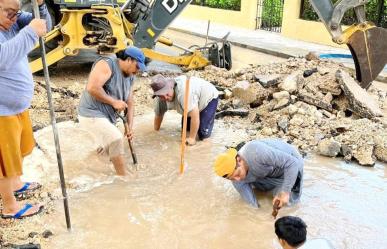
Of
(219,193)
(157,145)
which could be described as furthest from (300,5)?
(219,193)

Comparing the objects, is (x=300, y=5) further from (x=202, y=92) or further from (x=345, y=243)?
(x=345, y=243)

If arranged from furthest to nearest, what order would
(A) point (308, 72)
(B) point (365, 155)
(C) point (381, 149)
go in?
1. (A) point (308, 72)
2. (C) point (381, 149)
3. (B) point (365, 155)

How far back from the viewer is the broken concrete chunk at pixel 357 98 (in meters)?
6.50

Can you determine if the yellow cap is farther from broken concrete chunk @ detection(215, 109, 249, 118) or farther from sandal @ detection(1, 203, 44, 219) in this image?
broken concrete chunk @ detection(215, 109, 249, 118)

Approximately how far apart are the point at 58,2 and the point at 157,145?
132 inches

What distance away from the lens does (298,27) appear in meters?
14.8

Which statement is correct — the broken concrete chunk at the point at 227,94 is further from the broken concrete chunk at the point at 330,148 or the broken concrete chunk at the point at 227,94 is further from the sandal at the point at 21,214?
the sandal at the point at 21,214

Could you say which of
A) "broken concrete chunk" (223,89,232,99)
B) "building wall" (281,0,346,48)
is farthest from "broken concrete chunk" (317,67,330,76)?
"building wall" (281,0,346,48)

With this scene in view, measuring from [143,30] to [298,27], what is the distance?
792 cm

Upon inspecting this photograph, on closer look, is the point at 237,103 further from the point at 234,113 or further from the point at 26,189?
the point at 26,189

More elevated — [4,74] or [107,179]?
[4,74]

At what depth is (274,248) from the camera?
153 inches

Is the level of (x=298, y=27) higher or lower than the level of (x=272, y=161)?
lower

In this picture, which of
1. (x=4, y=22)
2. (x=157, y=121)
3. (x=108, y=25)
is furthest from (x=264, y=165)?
(x=108, y=25)
